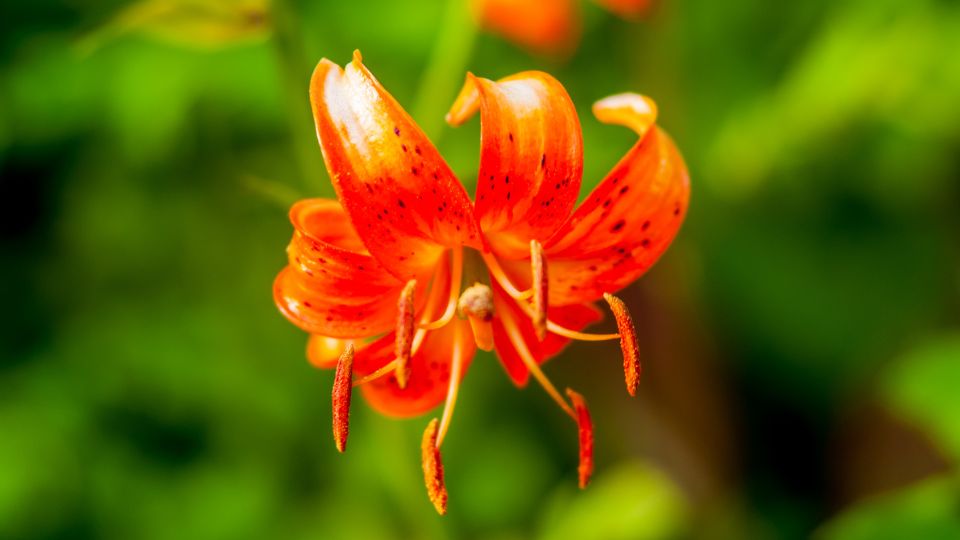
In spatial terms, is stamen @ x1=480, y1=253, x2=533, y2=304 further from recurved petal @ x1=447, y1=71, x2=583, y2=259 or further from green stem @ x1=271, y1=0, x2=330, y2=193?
green stem @ x1=271, y1=0, x2=330, y2=193

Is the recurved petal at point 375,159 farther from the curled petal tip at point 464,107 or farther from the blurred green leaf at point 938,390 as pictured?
the blurred green leaf at point 938,390

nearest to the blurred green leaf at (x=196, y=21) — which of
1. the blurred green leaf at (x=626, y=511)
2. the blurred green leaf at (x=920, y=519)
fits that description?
the blurred green leaf at (x=920, y=519)

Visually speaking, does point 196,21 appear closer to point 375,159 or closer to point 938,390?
point 375,159

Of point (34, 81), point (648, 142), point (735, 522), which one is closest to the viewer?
point (648, 142)

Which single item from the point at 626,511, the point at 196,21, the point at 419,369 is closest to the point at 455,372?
the point at 419,369

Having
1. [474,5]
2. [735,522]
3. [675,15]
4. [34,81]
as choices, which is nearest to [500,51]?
[675,15]

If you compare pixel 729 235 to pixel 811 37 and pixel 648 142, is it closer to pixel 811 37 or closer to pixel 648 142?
pixel 811 37

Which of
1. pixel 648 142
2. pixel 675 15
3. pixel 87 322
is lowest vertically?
pixel 87 322
